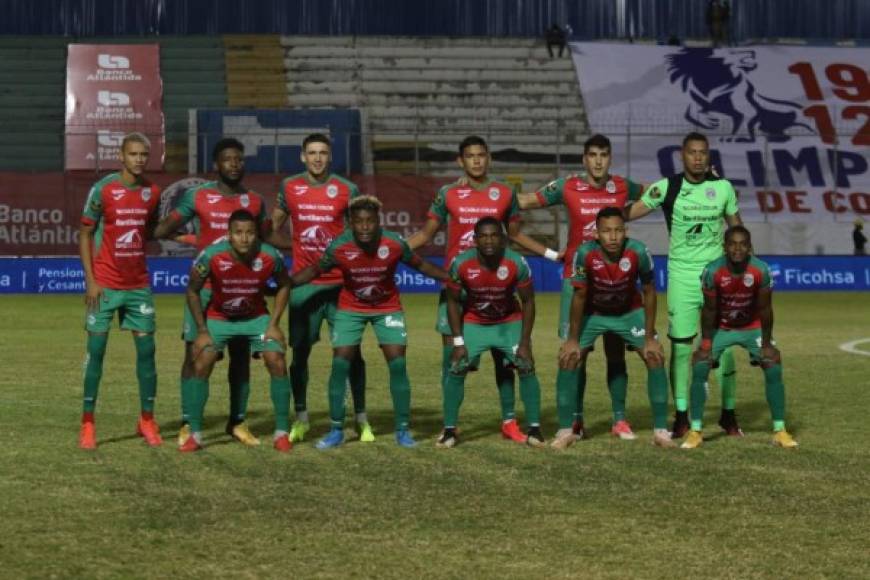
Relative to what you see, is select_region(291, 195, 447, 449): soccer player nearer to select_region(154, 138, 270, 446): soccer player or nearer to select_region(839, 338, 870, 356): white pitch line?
select_region(154, 138, 270, 446): soccer player

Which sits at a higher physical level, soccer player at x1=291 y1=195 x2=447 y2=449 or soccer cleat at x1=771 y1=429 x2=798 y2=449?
soccer player at x1=291 y1=195 x2=447 y2=449

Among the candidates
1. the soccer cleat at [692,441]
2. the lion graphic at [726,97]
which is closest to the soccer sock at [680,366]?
the soccer cleat at [692,441]

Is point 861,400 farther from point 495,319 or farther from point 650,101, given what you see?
Answer: point 650,101

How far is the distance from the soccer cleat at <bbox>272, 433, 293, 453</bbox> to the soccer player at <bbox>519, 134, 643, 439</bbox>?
223cm

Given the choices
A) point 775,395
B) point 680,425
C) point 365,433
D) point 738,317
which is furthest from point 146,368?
point 775,395

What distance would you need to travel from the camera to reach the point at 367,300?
38.4 feet

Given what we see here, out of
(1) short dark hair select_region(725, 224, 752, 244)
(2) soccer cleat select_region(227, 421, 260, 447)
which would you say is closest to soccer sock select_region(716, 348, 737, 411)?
(1) short dark hair select_region(725, 224, 752, 244)

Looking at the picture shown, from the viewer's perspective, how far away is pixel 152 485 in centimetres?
972

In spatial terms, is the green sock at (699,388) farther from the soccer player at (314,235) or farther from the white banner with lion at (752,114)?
the white banner with lion at (752,114)

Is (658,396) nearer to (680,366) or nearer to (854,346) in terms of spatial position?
(680,366)

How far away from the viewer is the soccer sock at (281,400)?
452 inches

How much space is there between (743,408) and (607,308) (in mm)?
3086

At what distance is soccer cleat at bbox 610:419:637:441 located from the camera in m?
11.9

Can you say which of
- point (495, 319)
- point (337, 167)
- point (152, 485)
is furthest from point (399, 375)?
point (337, 167)
